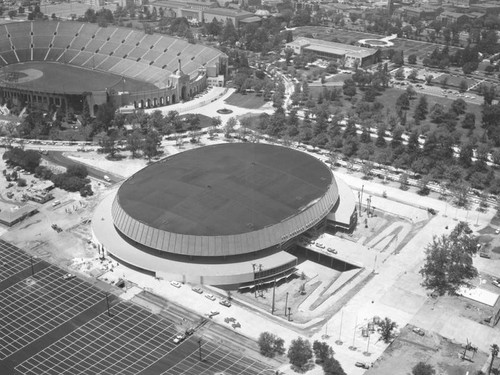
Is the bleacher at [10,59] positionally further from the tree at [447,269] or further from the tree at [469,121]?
the tree at [447,269]

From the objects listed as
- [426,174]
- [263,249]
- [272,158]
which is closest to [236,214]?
[263,249]

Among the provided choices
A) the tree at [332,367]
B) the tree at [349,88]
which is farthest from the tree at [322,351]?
the tree at [349,88]

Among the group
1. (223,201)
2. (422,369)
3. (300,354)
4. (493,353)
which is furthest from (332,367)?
(223,201)

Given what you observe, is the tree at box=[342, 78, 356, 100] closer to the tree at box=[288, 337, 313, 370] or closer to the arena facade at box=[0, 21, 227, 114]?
the arena facade at box=[0, 21, 227, 114]

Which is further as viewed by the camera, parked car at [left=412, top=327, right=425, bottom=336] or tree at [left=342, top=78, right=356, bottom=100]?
tree at [left=342, top=78, right=356, bottom=100]

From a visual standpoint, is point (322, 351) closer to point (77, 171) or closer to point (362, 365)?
point (362, 365)

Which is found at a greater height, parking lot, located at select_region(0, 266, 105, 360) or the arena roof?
the arena roof

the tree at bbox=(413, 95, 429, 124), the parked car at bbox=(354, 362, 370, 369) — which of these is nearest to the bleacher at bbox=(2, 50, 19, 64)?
the tree at bbox=(413, 95, 429, 124)
